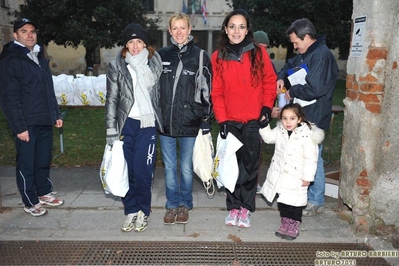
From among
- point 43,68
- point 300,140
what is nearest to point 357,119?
point 300,140

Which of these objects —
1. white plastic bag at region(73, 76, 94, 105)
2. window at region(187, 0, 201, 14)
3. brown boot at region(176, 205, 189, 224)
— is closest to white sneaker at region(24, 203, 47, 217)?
brown boot at region(176, 205, 189, 224)

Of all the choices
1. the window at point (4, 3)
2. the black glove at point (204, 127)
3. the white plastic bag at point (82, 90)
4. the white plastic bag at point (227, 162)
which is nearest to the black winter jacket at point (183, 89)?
the black glove at point (204, 127)

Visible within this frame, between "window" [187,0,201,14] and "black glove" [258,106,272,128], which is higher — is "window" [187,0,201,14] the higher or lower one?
the higher one

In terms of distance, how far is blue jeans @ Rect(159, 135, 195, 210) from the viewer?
4109mm

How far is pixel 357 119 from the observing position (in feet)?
12.9

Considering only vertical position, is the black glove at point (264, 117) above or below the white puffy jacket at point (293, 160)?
above

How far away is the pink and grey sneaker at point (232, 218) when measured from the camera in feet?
13.6

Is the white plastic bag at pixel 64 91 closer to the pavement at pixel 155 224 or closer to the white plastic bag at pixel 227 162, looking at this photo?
the pavement at pixel 155 224

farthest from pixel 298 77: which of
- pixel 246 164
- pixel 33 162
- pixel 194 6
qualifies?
pixel 194 6

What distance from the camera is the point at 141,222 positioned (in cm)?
408

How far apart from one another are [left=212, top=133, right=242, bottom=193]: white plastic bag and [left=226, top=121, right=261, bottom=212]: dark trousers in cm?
9

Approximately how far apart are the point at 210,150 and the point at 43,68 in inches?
84.6

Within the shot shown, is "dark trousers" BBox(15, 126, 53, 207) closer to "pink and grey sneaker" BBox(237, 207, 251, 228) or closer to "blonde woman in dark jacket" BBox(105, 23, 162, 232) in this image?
"blonde woman in dark jacket" BBox(105, 23, 162, 232)

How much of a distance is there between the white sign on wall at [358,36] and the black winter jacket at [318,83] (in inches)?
9.1
